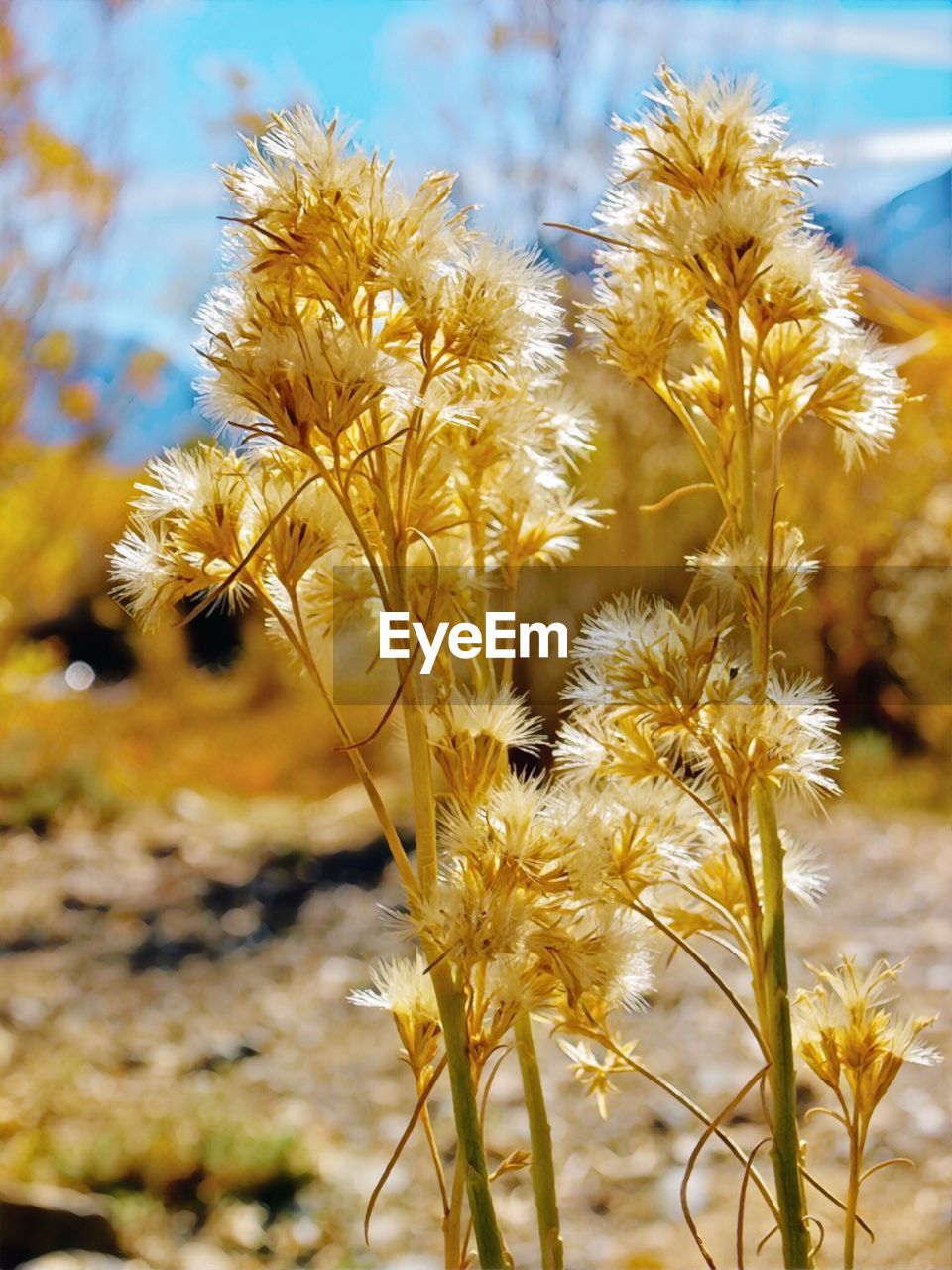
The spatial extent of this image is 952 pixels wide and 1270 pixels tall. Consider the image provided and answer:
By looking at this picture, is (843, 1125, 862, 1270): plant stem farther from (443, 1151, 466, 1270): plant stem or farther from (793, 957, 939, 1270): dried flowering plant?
(443, 1151, 466, 1270): plant stem

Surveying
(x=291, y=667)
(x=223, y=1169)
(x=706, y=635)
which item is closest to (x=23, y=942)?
(x=223, y=1169)

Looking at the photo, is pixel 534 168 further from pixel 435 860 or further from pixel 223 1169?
pixel 435 860

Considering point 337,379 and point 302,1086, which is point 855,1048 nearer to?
point 337,379

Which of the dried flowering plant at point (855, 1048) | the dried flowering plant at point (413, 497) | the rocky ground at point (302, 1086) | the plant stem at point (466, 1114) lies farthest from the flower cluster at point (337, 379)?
the rocky ground at point (302, 1086)

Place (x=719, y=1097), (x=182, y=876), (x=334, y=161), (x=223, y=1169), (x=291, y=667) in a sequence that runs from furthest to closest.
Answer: (x=182, y=876) < (x=719, y=1097) < (x=223, y=1169) < (x=291, y=667) < (x=334, y=161)

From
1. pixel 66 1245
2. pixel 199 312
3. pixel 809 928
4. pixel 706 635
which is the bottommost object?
pixel 66 1245
